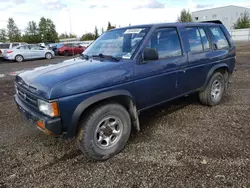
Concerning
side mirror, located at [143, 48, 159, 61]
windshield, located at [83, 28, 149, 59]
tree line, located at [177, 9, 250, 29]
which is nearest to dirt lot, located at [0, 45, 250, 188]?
side mirror, located at [143, 48, 159, 61]

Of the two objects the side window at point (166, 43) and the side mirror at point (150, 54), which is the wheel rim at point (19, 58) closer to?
the side window at point (166, 43)

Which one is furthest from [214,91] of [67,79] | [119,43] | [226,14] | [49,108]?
[226,14]

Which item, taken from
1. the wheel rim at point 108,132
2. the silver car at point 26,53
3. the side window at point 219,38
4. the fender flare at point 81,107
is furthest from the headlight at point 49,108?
the silver car at point 26,53

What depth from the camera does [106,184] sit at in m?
2.52

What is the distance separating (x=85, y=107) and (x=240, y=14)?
86108 mm

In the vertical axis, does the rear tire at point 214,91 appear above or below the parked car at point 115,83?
below

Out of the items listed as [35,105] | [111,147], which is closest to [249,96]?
[111,147]

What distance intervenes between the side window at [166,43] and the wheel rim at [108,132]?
1.33 m

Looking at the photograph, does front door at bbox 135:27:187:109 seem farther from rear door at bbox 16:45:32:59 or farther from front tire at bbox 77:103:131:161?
rear door at bbox 16:45:32:59

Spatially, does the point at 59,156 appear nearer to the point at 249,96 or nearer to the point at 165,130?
the point at 165,130

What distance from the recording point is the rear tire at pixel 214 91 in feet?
15.1

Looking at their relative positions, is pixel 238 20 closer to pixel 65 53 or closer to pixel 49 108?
pixel 65 53

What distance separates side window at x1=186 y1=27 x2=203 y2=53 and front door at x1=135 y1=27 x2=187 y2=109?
34 cm

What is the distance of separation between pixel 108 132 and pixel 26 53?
56.8 ft
